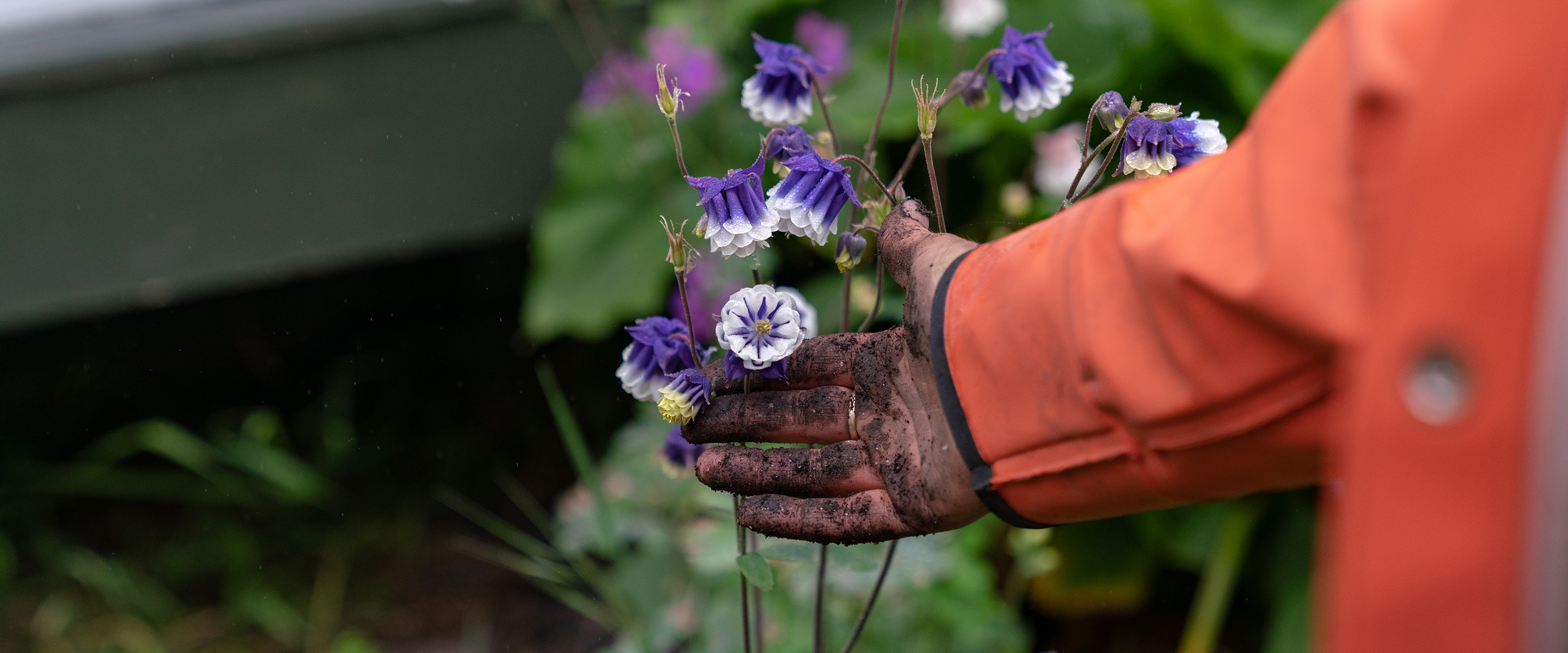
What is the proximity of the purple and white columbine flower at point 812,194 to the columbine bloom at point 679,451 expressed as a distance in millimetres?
332

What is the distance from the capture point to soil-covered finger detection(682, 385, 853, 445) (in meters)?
0.90

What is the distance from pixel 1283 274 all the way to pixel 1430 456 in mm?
135

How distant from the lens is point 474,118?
7.79 feet

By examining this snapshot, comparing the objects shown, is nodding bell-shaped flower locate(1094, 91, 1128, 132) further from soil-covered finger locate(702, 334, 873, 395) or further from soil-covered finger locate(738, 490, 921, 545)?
soil-covered finger locate(738, 490, 921, 545)

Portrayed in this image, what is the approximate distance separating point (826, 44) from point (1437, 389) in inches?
60.0

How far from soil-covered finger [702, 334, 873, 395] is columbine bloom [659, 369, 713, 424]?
3 cm

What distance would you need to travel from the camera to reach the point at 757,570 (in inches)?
36.1

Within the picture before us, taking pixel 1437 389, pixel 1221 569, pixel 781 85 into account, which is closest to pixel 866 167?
pixel 781 85

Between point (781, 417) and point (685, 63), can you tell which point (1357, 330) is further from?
point (685, 63)

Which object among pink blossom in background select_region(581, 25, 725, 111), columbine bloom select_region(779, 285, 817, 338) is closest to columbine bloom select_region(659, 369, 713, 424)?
columbine bloom select_region(779, 285, 817, 338)

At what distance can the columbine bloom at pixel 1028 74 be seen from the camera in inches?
39.2

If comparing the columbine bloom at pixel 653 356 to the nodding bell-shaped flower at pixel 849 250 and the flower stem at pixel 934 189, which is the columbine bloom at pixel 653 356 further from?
the flower stem at pixel 934 189

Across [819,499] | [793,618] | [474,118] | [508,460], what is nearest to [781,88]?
[819,499]

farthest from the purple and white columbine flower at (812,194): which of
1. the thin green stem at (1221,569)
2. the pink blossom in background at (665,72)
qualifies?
the thin green stem at (1221,569)
